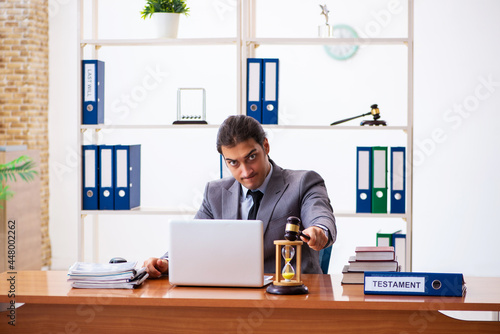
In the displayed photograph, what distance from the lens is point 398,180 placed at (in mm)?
3658

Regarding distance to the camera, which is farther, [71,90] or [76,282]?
[71,90]

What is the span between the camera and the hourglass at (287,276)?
2008 mm

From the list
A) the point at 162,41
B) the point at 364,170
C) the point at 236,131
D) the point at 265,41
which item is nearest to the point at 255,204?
the point at 236,131

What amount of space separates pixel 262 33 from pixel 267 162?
124 inches

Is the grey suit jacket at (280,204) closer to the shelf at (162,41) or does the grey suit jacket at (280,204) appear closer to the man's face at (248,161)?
the man's face at (248,161)

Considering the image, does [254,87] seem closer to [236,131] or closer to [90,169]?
[90,169]

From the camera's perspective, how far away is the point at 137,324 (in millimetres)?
2047

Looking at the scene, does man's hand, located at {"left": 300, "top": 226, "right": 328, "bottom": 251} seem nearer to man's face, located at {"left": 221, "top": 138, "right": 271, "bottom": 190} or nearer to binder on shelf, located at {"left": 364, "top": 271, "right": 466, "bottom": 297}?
binder on shelf, located at {"left": 364, "top": 271, "right": 466, "bottom": 297}

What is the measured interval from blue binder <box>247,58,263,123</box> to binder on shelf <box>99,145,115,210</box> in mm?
864

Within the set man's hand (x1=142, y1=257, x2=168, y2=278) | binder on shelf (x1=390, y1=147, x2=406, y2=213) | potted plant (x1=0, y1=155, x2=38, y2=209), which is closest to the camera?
man's hand (x1=142, y1=257, x2=168, y2=278)

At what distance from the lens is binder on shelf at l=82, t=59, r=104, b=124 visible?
380cm

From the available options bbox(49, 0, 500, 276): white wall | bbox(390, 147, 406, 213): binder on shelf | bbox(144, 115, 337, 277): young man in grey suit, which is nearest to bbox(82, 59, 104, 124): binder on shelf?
bbox(144, 115, 337, 277): young man in grey suit

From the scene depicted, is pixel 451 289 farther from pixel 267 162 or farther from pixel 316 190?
pixel 267 162

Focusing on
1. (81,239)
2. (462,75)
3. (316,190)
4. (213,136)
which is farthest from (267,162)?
(462,75)
